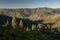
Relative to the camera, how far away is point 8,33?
29.1ft

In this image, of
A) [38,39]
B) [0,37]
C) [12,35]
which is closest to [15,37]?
[12,35]

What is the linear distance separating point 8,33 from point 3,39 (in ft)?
2.37

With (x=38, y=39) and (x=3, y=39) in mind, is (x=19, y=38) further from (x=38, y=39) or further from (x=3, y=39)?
(x=38, y=39)

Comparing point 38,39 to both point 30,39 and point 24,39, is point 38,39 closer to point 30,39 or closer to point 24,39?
point 30,39

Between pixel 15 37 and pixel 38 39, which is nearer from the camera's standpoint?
pixel 15 37

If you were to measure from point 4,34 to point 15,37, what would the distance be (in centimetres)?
53

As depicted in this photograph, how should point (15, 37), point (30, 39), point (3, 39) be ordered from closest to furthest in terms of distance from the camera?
point (3, 39) < point (15, 37) < point (30, 39)

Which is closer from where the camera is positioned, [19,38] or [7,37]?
[7,37]

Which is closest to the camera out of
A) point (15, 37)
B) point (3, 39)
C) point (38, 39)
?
point (3, 39)

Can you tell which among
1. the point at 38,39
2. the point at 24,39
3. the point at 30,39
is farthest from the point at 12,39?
the point at 38,39

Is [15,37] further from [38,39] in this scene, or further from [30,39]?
[38,39]

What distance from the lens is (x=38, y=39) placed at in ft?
35.1

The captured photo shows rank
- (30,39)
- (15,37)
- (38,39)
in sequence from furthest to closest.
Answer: (38,39) → (30,39) → (15,37)

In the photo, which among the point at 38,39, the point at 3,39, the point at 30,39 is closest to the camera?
the point at 3,39
